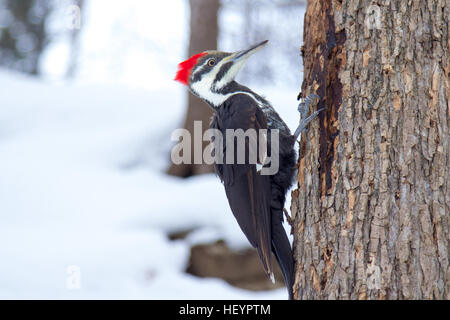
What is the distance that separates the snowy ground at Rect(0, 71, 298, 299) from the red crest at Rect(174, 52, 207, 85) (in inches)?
80.4

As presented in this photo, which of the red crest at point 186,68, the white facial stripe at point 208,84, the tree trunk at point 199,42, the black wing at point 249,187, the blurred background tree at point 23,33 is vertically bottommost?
the black wing at point 249,187

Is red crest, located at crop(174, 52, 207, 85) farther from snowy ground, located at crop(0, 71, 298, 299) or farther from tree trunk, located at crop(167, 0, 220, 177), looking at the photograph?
tree trunk, located at crop(167, 0, 220, 177)

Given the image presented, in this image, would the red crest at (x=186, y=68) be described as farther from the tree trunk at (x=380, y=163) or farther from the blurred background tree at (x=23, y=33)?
the blurred background tree at (x=23, y=33)

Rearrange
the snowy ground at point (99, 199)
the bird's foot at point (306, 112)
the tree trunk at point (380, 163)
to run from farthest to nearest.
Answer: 1. the snowy ground at point (99, 199)
2. the bird's foot at point (306, 112)
3. the tree trunk at point (380, 163)

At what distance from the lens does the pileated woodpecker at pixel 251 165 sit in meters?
2.54

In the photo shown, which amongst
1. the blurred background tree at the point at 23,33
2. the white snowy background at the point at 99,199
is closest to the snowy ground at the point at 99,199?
the white snowy background at the point at 99,199

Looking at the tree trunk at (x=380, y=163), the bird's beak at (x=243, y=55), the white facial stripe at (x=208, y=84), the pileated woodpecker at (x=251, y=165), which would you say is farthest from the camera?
the white facial stripe at (x=208, y=84)

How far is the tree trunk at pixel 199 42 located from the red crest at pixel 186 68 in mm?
2918

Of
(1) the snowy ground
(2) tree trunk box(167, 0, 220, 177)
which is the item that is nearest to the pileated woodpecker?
(1) the snowy ground

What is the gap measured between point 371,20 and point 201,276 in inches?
135

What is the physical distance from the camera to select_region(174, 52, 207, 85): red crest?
3211mm

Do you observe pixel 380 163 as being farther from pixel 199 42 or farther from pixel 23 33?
pixel 23 33
